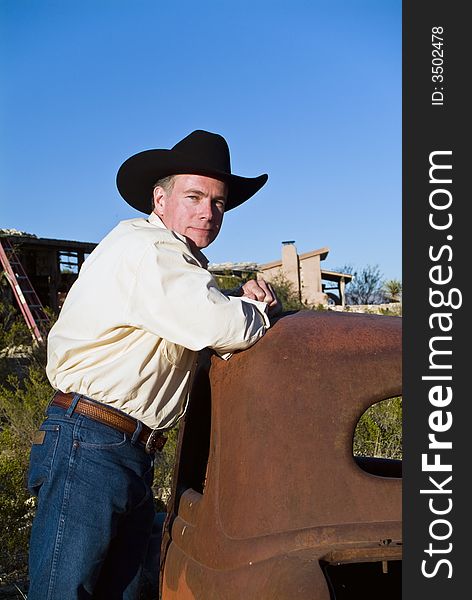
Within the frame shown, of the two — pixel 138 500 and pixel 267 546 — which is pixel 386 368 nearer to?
pixel 267 546

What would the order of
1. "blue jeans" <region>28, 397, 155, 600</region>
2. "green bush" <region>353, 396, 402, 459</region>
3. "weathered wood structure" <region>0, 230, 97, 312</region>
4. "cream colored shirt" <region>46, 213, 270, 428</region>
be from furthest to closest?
1. "weathered wood structure" <region>0, 230, 97, 312</region>
2. "green bush" <region>353, 396, 402, 459</region>
3. "blue jeans" <region>28, 397, 155, 600</region>
4. "cream colored shirt" <region>46, 213, 270, 428</region>

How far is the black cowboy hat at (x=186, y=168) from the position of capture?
8.58 feet

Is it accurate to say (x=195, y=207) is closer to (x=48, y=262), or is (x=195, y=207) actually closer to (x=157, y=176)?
(x=157, y=176)

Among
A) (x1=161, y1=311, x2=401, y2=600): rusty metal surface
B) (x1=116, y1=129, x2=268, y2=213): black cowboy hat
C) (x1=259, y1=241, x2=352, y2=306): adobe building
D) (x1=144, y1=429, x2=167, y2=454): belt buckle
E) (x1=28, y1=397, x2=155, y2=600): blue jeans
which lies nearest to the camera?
(x1=161, y1=311, x2=401, y2=600): rusty metal surface

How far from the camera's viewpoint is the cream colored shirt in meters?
2.15

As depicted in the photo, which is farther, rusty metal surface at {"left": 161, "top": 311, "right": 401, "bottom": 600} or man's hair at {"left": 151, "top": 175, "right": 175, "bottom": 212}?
man's hair at {"left": 151, "top": 175, "right": 175, "bottom": 212}

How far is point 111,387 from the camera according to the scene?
238 cm

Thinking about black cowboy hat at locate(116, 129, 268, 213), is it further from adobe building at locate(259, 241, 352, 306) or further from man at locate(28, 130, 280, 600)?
adobe building at locate(259, 241, 352, 306)

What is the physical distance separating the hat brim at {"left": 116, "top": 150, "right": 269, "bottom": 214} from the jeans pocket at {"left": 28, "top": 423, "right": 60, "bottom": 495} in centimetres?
93

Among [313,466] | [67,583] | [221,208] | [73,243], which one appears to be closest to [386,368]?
[313,466]

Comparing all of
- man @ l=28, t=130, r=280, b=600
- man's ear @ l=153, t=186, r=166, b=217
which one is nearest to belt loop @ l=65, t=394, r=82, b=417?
man @ l=28, t=130, r=280, b=600

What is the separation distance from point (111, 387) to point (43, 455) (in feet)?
1.09

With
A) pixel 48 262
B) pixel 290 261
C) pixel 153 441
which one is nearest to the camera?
pixel 153 441

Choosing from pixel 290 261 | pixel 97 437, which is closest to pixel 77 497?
pixel 97 437
